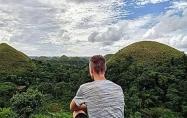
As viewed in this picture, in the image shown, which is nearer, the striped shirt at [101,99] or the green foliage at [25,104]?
the striped shirt at [101,99]

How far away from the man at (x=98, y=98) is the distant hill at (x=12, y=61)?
114ft

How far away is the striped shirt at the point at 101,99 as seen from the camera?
6.34 feet

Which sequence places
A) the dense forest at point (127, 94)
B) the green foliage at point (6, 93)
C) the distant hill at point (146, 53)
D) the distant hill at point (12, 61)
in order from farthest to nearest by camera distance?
the distant hill at point (12, 61) → the distant hill at point (146, 53) → the green foliage at point (6, 93) → the dense forest at point (127, 94)

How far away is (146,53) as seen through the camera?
120 feet

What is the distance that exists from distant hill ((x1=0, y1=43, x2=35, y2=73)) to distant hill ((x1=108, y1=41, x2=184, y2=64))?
11.6 m

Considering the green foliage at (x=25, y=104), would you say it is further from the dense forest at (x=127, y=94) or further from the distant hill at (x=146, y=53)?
the distant hill at (x=146, y=53)

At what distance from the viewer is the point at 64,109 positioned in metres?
20.5

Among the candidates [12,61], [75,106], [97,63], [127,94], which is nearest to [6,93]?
[127,94]

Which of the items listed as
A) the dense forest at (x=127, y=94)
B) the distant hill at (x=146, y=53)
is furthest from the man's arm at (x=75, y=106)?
the distant hill at (x=146, y=53)

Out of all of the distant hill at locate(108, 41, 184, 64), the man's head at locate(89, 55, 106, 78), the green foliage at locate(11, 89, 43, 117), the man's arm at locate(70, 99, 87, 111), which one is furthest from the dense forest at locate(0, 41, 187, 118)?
the man's head at locate(89, 55, 106, 78)

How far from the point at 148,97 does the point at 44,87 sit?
9646 millimetres

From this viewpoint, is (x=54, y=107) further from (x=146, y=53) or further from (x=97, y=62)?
(x=97, y=62)

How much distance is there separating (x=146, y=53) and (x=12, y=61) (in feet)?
59.3

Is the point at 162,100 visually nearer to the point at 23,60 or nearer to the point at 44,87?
the point at 44,87
